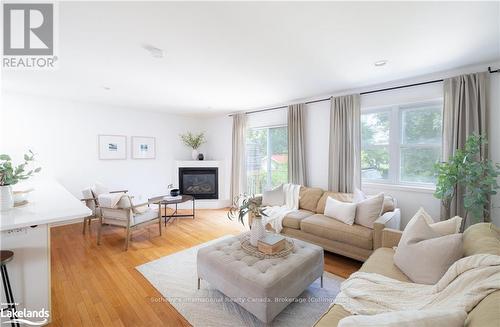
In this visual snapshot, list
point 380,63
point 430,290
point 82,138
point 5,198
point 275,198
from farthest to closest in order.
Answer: point 82,138
point 275,198
point 380,63
point 5,198
point 430,290

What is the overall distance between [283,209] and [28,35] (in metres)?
3.57

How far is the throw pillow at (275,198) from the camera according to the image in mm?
3861

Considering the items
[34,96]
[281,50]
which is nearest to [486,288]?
[281,50]

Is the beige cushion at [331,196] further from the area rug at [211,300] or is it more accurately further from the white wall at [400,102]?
the area rug at [211,300]

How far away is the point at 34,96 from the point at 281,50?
4.44m

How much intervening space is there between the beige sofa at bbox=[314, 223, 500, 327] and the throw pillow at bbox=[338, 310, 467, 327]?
46mm

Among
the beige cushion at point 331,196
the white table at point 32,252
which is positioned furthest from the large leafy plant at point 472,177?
the white table at point 32,252

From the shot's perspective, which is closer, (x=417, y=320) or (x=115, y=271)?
(x=417, y=320)

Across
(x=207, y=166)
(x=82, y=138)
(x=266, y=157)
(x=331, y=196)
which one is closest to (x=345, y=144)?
(x=331, y=196)

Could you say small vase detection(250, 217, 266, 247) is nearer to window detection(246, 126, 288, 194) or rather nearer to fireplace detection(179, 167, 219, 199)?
window detection(246, 126, 288, 194)

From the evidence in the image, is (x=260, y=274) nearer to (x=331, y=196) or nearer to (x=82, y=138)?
(x=331, y=196)

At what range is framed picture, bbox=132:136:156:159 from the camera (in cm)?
506

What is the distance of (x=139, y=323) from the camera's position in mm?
1812

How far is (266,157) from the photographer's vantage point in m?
5.10
